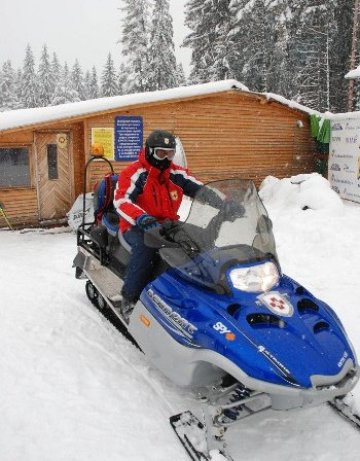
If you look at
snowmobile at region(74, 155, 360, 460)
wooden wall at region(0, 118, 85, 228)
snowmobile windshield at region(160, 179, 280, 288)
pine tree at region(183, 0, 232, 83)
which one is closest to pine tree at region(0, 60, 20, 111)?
pine tree at region(183, 0, 232, 83)

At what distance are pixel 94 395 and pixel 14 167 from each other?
8.45 m

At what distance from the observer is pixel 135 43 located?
3083 centimetres

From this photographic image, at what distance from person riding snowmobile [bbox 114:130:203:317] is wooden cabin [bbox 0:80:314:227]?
648cm

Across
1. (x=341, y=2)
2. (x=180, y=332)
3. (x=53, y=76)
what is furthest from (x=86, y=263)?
(x=53, y=76)

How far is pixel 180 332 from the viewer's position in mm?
3068

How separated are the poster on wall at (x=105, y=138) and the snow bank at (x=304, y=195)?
470 centimetres

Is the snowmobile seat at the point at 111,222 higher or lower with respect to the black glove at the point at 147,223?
lower

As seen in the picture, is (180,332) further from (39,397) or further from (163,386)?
(39,397)

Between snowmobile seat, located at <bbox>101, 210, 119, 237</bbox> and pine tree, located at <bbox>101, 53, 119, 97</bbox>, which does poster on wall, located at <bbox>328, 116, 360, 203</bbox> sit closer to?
snowmobile seat, located at <bbox>101, 210, 119, 237</bbox>

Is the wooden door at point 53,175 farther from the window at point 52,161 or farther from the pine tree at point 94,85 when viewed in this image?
the pine tree at point 94,85

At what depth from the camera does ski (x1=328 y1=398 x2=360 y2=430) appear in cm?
311

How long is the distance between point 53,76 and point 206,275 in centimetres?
6101

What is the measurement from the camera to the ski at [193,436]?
2.69 m

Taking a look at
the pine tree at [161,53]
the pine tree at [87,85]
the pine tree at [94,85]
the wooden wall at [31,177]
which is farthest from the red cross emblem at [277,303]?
the pine tree at [87,85]
